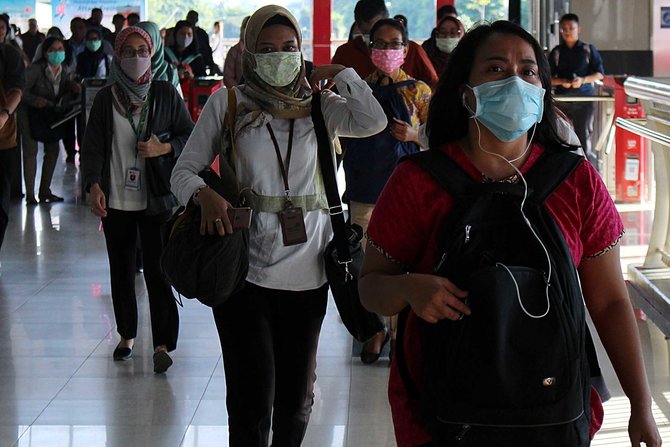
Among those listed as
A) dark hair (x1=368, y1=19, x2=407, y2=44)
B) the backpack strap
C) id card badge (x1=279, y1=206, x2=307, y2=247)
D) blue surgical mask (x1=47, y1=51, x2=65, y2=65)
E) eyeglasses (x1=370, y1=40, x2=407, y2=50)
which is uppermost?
dark hair (x1=368, y1=19, x2=407, y2=44)

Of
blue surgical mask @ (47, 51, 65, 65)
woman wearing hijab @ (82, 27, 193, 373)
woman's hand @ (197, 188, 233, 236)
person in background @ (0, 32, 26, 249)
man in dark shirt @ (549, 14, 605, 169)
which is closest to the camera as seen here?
woman's hand @ (197, 188, 233, 236)

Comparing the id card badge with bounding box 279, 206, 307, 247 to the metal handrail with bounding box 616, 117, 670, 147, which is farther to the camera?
the metal handrail with bounding box 616, 117, 670, 147

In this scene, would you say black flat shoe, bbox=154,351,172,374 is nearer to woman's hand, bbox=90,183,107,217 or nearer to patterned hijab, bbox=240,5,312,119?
woman's hand, bbox=90,183,107,217

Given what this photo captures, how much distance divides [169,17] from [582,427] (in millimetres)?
22927

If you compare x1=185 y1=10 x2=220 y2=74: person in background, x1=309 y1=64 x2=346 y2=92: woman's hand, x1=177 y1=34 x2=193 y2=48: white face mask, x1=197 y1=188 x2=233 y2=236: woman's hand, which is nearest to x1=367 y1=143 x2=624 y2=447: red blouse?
x1=197 y1=188 x2=233 y2=236: woman's hand

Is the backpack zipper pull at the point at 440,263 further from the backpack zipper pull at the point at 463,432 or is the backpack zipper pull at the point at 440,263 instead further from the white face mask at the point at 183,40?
the white face mask at the point at 183,40

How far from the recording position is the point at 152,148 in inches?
215

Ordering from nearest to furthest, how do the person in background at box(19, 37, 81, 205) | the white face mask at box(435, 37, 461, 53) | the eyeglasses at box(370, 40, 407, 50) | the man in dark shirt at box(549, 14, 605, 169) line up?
the eyeglasses at box(370, 40, 407, 50)
the white face mask at box(435, 37, 461, 53)
the person in background at box(19, 37, 81, 205)
the man in dark shirt at box(549, 14, 605, 169)

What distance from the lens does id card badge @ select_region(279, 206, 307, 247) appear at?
11.8 ft

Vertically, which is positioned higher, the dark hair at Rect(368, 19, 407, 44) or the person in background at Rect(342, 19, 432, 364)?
the dark hair at Rect(368, 19, 407, 44)

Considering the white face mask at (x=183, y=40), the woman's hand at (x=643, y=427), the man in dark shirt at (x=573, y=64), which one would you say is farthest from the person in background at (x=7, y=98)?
the white face mask at (x=183, y=40)

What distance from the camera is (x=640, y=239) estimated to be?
9.19 meters

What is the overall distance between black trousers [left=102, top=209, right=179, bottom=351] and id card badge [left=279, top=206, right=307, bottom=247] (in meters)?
2.11

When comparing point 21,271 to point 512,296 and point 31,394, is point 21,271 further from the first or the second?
point 512,296
